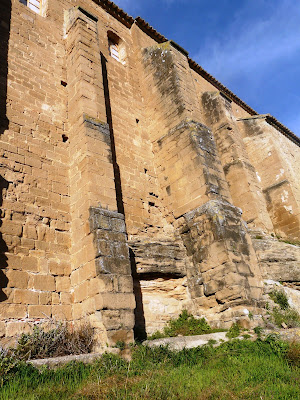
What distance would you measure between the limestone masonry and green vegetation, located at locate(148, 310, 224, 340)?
0.57 feet

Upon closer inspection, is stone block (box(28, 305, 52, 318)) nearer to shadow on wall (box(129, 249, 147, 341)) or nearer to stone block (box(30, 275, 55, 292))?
stone block (box(30, 275, 55, 292))

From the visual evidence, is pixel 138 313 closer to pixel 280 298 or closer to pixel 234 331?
pixel 234 331

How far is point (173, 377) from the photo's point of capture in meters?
3.98

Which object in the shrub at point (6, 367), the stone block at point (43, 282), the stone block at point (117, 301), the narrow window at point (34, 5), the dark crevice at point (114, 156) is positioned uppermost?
the narrow window at point (34, 5)

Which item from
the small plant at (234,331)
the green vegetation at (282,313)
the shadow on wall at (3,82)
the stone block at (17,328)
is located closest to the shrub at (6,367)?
the stone block at (17,328)

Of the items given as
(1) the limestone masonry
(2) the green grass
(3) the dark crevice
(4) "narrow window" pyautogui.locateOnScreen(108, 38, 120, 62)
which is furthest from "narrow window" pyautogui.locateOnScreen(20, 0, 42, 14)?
(2) the green grass

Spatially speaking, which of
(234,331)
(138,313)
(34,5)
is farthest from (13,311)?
(34,5)

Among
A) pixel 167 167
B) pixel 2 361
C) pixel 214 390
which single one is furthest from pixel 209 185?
pixel 2 361

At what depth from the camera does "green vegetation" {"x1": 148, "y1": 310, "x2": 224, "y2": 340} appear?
6.65m

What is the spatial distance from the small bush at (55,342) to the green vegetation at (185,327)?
1.83 metres

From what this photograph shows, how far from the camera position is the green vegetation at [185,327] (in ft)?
21.8

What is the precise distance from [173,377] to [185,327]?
299cm

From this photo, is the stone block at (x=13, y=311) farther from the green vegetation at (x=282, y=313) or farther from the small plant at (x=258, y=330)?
the green vegetation at (x=282, y=313)

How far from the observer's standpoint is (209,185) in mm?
8023
